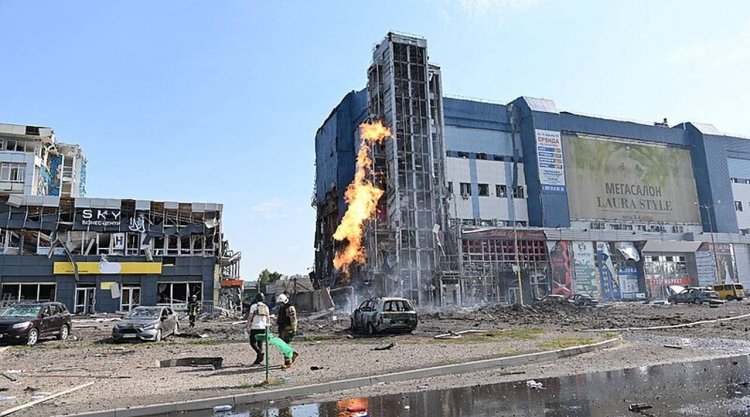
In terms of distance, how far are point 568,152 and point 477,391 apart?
59.6 m

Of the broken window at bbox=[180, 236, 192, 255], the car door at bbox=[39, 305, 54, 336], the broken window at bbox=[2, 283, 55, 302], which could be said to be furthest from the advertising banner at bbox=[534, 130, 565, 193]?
the car door at bbox=[39, 305, 54, 336]

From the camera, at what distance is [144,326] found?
20.8 metres

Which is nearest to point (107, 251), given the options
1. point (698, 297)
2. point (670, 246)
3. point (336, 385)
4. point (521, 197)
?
point (336, 385)

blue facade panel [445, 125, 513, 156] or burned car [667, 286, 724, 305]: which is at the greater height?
blue facade panel [445, 125, 513, 156]

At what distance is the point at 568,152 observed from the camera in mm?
64688

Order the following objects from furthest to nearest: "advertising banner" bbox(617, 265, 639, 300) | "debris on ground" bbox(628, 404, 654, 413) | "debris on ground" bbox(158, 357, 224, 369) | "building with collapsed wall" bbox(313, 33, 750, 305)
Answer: "advertising banner" bbox(617, 265, 639, 300) < "building with collapsed wall" bbox(313, 33, 750, 305) < "debris on ground" bbox(158, 357, 224, 369) < "debris on ground" bbox(628, 404, 654, 413)

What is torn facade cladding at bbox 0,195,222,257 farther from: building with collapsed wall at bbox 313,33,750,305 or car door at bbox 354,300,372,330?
car door at bbox 354,300,372,330

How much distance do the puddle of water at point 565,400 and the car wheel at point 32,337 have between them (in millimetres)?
14786

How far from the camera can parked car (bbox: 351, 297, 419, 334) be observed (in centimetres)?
2148

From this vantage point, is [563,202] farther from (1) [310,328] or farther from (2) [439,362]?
(2) [439,362]

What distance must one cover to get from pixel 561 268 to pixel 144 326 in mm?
44336

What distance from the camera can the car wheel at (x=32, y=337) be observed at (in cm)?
1985

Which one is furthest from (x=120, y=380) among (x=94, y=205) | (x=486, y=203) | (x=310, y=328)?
(x=486, y=203)

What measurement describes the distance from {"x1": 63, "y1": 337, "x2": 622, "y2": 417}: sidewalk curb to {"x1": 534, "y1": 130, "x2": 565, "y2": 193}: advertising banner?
1942 inches
